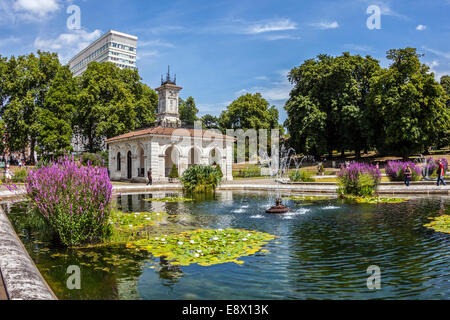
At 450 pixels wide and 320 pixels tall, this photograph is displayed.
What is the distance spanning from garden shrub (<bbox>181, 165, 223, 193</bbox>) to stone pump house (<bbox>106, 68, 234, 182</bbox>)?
418 inches

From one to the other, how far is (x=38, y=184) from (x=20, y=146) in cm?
4576

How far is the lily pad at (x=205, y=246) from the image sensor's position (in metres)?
6.88

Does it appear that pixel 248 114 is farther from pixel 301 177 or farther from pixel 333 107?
pixel 301 177

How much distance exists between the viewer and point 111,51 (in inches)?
4968

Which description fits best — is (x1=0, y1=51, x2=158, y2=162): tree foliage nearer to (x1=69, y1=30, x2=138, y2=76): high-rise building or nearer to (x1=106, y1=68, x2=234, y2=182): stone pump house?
(x1=106, y1=68, x2=234, y2=182): stone pump house

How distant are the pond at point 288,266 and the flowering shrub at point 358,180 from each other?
5.79 metres

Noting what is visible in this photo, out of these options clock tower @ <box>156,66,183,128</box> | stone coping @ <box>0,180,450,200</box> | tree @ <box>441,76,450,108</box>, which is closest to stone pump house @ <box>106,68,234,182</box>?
clock tower @ <box>156,66,183,128</box>

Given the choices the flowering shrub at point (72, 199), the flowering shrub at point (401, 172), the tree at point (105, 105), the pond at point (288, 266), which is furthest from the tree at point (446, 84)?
the flowering shrub at point (72, 199)

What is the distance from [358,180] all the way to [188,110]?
58950 mm

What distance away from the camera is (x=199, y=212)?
13.8 meters

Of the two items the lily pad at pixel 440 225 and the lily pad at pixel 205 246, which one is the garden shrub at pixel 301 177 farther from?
the lily pad at pixel 205 246
